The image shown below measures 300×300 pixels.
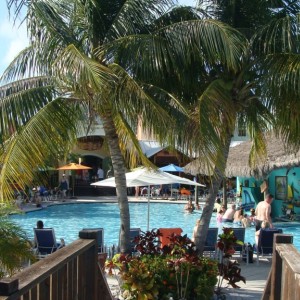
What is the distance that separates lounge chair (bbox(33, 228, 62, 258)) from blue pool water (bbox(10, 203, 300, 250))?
5561 millimetres

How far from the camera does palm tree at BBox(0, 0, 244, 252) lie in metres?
7.00

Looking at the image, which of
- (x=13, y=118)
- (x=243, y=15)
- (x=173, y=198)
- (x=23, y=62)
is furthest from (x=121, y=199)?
(x=173, y=198)

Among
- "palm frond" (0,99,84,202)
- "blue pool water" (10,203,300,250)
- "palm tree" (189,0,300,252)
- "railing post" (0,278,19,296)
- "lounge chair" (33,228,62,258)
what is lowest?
"blue pool water" (10,203,300,250)

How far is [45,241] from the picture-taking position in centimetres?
1110

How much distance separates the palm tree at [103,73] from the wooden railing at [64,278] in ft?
8.31

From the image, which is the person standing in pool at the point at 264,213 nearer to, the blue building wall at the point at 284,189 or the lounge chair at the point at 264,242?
the lounge chair at the point at 264,242

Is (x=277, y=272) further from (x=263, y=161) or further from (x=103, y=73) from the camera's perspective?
(x=263, y=161)

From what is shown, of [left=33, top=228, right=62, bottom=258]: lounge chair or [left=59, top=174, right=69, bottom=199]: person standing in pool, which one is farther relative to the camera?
[left=59, top=174, right=69, bottom=199]: person standing in pool

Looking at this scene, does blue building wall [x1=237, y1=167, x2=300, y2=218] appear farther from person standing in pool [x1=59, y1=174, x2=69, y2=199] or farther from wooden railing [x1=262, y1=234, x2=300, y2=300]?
wooden railing [x1=262, y1=234, x2=300, y2=300]

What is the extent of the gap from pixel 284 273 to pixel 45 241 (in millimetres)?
7984

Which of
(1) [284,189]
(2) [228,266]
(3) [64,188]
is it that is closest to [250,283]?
(2) [228,266]

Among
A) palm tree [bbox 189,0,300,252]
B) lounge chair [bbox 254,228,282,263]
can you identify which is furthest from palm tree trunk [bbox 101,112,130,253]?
lounge chair [bbox 254,228,282,263]

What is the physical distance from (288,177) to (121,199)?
50.5 feet

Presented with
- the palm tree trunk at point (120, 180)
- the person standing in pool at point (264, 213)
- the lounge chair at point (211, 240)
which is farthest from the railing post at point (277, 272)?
the person standing in pool at point (264, 213)
